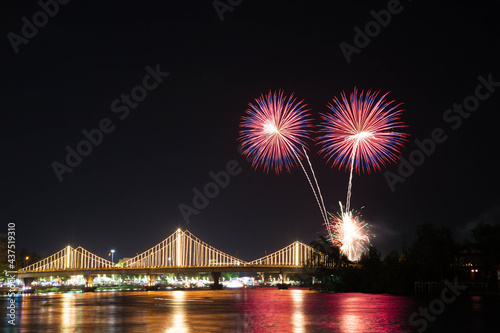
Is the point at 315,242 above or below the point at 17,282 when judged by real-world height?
above

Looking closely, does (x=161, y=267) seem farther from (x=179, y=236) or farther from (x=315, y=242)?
(x=315, y=242)

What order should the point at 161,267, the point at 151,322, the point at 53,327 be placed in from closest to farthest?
the point at 53,327, the point at 151,322, the point at 161,267

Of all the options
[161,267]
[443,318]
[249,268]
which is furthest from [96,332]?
[161,267]

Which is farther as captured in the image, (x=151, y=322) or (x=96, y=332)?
(x=151, y=322)

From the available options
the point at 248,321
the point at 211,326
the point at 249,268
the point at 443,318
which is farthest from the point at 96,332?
the point at 249,268

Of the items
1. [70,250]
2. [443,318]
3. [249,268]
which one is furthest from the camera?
[70,250]

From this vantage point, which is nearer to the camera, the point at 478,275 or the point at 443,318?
the point at 443,318

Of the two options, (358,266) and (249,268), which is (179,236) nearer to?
(249,268)

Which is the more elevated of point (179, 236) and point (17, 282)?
point (179, 236)

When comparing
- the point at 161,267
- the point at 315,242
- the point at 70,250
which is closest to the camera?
the point at 315,242
